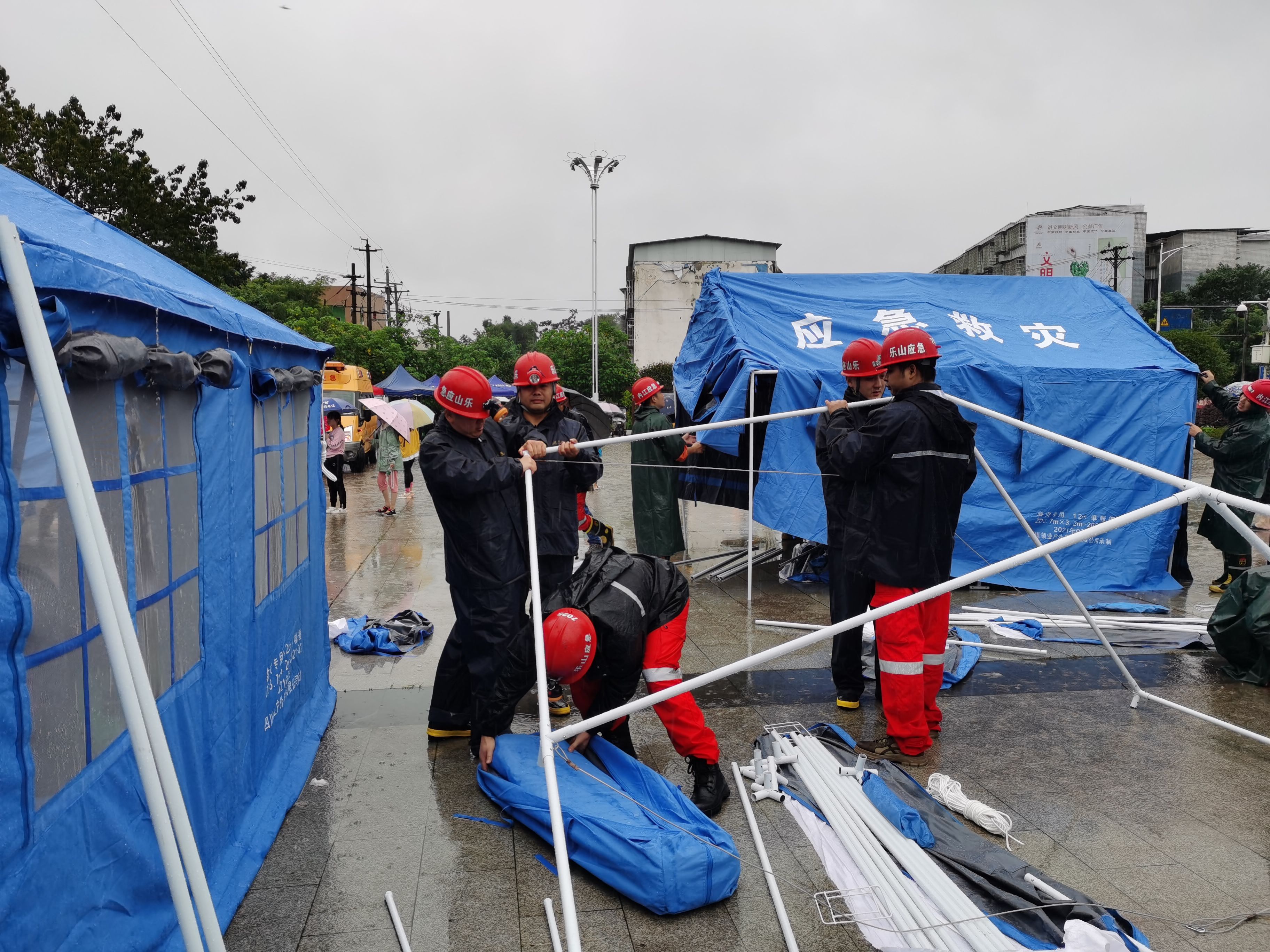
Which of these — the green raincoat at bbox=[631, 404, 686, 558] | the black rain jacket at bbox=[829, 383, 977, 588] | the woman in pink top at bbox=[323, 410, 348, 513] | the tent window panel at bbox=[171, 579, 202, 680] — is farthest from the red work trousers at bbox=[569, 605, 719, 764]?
the woman in pink top at bbox=[323, 410, 348, 513]

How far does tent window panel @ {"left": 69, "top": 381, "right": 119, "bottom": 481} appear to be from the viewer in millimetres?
2191

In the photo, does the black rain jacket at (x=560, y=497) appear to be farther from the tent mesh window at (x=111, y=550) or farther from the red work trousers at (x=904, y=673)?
the tent mesh window at (x=111, y=550)

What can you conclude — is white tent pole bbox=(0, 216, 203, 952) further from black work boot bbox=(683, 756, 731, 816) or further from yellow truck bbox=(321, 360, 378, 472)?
yellow truck bbox=(321, 360, 378, 472)

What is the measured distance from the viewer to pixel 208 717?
304 centimetres

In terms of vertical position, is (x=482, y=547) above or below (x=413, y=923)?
above

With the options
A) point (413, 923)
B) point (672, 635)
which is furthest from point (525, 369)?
point (413, 923)

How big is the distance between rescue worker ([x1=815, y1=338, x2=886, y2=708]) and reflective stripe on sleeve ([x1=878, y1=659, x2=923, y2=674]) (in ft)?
2.09

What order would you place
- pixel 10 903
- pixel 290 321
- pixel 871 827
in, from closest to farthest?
1. pixel 10 903
2. pixel 871 827
3. pixel 290 321

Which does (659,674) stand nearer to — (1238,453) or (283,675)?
(283,675)

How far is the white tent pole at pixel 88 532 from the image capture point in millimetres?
1581

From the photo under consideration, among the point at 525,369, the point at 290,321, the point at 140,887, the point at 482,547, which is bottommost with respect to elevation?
the point at 140,887

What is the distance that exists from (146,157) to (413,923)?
1804cm

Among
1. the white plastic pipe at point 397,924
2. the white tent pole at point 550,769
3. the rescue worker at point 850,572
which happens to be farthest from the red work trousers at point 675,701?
the rescue worker at point 850,572

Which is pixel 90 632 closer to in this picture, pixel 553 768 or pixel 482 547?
pixel 553 768
